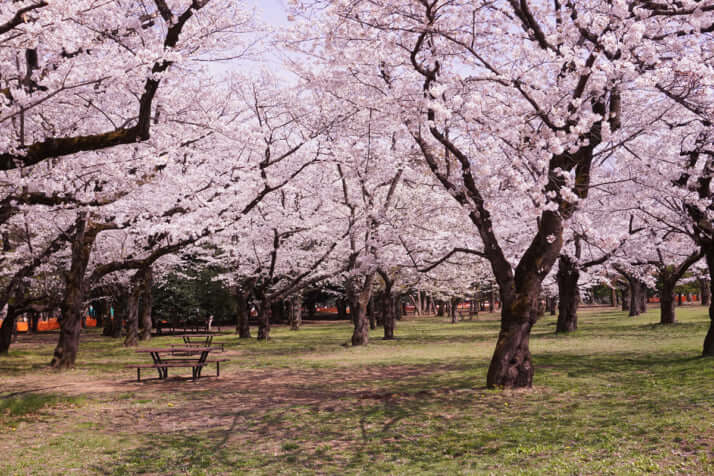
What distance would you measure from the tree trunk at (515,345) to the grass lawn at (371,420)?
1.08 feet

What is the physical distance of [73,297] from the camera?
17781mm

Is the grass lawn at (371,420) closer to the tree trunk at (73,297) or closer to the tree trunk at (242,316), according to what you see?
the tree trunk at (73,297)

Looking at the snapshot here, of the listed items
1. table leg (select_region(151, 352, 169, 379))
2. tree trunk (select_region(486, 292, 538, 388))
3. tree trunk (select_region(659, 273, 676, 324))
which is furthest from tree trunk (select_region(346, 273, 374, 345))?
tree trunk (select_region(659, 273, 676, 324))

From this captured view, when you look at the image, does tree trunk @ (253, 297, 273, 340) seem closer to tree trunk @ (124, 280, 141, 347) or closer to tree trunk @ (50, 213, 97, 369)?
tree trunk @ (124, 280, 141, 347)

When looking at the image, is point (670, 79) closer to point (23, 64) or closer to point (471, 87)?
point (471, 87)

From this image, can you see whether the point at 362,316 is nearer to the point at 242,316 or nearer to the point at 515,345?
the point at 242,316

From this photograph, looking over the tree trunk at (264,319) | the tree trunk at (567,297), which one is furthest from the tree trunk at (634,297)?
the tree trunk at (264,319)

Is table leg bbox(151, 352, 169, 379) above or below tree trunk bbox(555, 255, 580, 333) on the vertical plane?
below

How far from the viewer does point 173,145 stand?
15703mm

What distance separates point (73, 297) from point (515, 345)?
1268 centimetres

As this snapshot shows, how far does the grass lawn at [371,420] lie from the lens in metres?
7.26

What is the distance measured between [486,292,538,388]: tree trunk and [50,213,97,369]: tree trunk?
39.8ft

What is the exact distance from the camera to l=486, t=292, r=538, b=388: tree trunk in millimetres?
11586

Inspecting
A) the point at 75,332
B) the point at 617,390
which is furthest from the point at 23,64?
the point at 617,390
